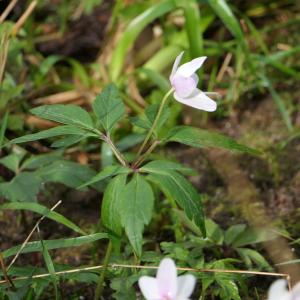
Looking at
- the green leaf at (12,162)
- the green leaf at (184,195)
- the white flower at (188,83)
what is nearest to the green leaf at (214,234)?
the green leaf at (184,195)

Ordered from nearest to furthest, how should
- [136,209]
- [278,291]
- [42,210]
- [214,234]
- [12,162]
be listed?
[278,291] < [136,209] < [42,210] < [214,234] < [12,162]

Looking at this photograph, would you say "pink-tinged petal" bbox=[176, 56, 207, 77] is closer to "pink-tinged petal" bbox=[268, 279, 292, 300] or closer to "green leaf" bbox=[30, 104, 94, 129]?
"green leaf" bbox=[30, 104, 94, 129]

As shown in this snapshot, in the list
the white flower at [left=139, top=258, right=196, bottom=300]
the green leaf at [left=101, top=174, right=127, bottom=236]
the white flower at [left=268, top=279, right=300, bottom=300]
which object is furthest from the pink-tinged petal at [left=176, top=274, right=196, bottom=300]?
the green leaf at [left=101, top=174, right=127, bottom=236]

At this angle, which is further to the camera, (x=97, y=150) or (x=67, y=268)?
(x=97, y=150)

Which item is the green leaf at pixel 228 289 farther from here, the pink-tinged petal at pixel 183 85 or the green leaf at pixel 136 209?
the pink-tinged petal at pixel 183 85

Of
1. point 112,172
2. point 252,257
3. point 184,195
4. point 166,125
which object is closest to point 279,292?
point 184,195

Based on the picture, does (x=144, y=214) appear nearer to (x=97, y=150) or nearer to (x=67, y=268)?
(x=67, y=268)

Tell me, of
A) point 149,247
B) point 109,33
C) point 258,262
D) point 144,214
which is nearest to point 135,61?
point 109,33

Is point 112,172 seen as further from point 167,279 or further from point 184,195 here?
point 167,279
